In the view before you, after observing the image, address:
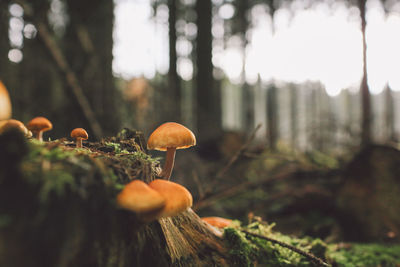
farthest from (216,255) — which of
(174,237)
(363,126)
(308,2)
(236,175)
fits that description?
(308,2)

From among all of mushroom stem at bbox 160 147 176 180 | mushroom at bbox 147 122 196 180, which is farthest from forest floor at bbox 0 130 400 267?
mushroom stem at bbox 160 147 176 180

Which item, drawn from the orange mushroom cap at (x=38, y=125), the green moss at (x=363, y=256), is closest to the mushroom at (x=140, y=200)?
the orange mushroom cap at (x=38, y=125)

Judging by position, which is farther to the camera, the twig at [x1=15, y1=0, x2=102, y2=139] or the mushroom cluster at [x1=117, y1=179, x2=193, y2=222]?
the twig at [x1=15, y1=0, x2=102, y2=139]

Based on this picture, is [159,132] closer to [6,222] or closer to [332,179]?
[6,222]

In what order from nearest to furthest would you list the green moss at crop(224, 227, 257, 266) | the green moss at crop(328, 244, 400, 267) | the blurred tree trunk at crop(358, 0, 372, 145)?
the green moss at crop(224, 227, 257, 266)
the green moss at crop(328, 244, 400, 267)
the blurred tree trunk at crop(358, 0, 372, 145)

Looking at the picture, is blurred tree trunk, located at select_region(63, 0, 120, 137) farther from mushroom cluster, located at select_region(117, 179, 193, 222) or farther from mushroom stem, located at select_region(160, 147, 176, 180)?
mushroom cluster, located at select_region(117, 179, 193, 222)

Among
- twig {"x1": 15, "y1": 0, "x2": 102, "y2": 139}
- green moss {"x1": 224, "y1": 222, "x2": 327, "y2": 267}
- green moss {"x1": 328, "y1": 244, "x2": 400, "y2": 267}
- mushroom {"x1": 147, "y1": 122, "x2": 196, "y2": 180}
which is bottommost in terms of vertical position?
green moss {"x1": 328, "y1": 244, "x2": 400, "y2": 267}

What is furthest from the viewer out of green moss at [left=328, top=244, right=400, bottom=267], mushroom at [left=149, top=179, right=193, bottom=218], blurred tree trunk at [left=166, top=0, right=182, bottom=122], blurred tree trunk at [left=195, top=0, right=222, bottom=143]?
blurred tree trunk at [left=166, top=0, right=182, bottom=122]
